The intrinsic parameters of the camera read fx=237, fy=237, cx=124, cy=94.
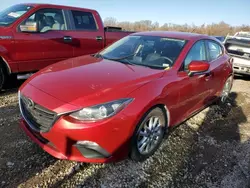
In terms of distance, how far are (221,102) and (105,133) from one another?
12.4 ft

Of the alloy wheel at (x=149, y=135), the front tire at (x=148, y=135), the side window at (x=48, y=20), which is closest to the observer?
the front tire at (x=148, y=135)

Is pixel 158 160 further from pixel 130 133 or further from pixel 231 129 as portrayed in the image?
pixel 231 129

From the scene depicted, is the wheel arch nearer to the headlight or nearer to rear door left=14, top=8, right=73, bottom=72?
rear door left=14, top=8, right=73, bottom=72

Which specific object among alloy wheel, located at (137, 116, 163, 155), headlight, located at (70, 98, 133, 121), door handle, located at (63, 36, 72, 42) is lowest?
alloy wheel, located at (137, 116, 163, 155)

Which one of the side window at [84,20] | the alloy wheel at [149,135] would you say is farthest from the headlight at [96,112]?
the side window at [84,20]

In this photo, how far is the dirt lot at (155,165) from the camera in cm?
256

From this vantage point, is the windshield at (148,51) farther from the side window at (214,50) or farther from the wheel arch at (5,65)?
the wheel arch at (5,65)

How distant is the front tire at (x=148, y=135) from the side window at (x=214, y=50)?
1.95 meters

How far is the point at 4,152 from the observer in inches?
115

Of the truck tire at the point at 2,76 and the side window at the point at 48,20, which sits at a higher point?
the side window at the point at 48,20

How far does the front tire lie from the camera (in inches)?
107

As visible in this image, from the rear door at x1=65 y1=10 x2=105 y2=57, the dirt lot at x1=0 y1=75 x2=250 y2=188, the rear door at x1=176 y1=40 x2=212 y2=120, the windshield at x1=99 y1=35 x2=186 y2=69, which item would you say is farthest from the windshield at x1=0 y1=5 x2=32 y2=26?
the rear door at x1=176 y1=40 x2=212 y2=120

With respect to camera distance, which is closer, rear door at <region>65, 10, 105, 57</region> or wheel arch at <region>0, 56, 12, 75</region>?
wheel arch at <region>0, 56, 12, 75</region>

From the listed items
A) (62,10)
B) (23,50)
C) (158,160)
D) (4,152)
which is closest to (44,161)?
(4,152)
